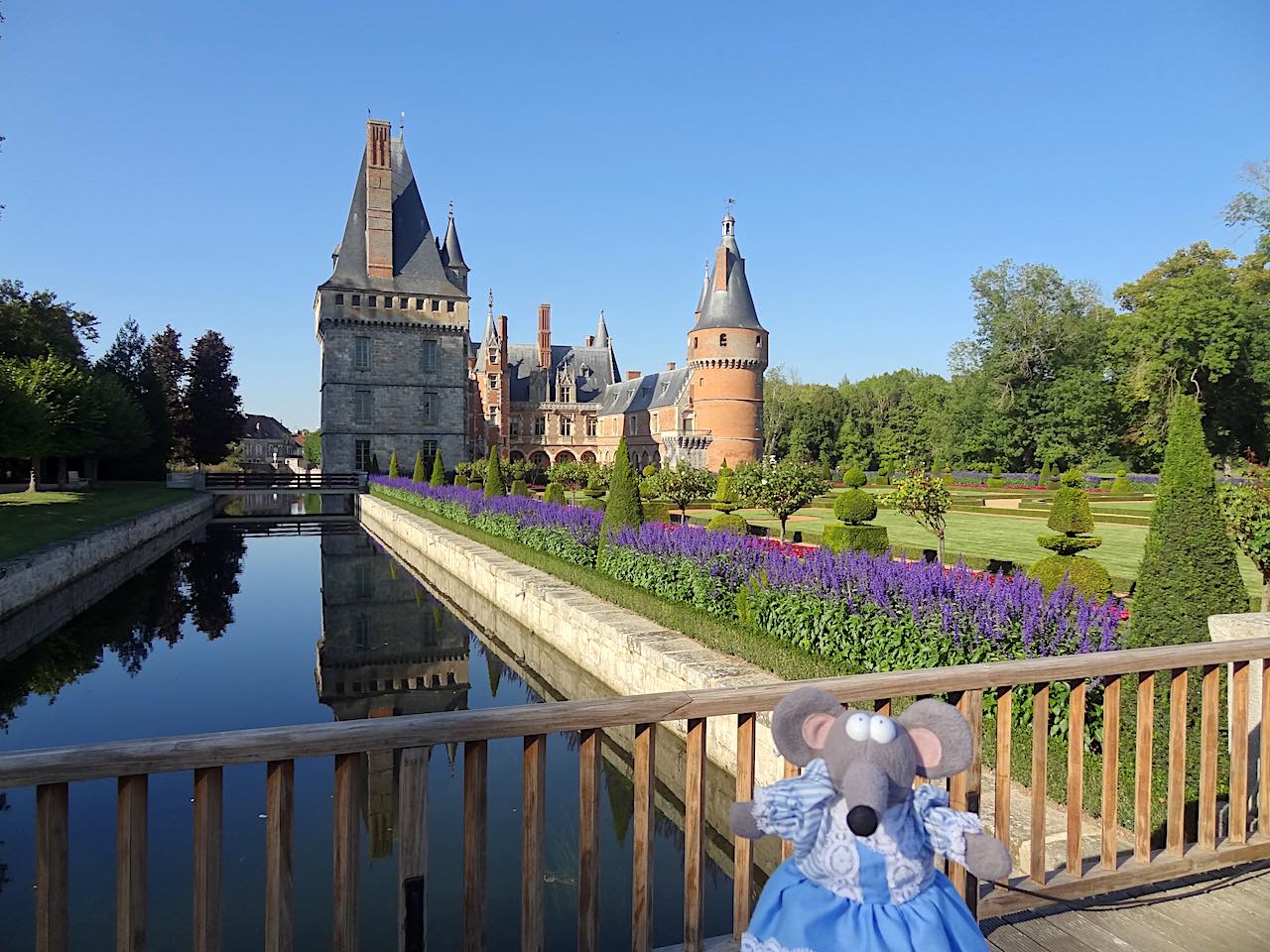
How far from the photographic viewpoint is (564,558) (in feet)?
43.7

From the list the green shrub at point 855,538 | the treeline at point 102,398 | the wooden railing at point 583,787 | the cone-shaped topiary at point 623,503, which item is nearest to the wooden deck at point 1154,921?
the wooden railing at point 583,787

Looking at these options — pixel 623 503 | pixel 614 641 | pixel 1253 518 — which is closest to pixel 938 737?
pixel 614 641

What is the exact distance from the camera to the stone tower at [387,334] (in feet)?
135

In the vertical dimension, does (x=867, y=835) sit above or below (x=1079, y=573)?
above

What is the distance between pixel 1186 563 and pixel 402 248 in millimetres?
43264

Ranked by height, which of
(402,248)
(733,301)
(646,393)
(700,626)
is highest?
(402,248)

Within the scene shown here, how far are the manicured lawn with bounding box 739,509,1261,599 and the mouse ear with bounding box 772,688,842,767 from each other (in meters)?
11.0

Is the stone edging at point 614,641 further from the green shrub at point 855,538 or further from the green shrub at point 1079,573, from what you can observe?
the green shrub at point 855,538

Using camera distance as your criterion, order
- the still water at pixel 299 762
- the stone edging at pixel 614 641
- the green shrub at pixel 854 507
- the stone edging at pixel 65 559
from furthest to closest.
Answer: the green shrub at pixel 854 507 < the stone edging at pixel 65 559 < the stone edging at pixel 614 641 < the still water at pixel 299 762

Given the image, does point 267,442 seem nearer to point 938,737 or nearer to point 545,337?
point 545,337

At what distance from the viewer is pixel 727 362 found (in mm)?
44312

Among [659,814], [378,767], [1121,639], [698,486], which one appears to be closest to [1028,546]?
[698,486]

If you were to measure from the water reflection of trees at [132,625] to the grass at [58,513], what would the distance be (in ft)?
5.37

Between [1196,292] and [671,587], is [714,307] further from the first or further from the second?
[671,587]
